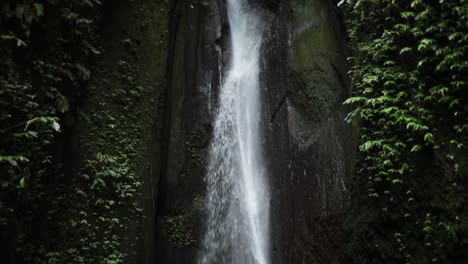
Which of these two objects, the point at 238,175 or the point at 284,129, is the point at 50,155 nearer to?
the point at 238,175

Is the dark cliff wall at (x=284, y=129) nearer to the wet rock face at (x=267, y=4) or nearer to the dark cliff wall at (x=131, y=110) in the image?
the wet rock face at (x=267, y=4)

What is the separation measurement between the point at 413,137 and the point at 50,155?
220 inches

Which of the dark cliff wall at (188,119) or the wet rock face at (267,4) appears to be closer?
the dark cliff wall at (188,119)

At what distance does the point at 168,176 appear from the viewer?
746cm

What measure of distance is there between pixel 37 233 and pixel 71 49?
2966 mm

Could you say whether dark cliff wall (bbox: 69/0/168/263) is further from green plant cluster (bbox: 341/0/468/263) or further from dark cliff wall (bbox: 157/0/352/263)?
green plant cluster (bbox: 341/0/468/263)

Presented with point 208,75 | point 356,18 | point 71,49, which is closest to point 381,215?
point 356,18

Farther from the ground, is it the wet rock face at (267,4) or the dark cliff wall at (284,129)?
the wet rock face at (267,4)

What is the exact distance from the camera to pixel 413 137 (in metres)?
5.39

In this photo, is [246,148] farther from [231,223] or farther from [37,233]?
[37,233]

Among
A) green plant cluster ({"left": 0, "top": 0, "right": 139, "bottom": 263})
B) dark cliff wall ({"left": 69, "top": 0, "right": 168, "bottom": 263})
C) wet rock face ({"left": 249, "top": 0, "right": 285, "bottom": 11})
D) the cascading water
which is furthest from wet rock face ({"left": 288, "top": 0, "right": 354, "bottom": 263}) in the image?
green plant cluster ({"left": 0, "top": 0, "right": 139, "bottom": 263})

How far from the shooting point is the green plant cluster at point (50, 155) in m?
4.72

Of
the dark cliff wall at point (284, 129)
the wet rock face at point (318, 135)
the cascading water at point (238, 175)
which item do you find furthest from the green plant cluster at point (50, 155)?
the wet rock face at point (318, 135)

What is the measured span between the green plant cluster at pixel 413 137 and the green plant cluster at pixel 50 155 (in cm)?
410
